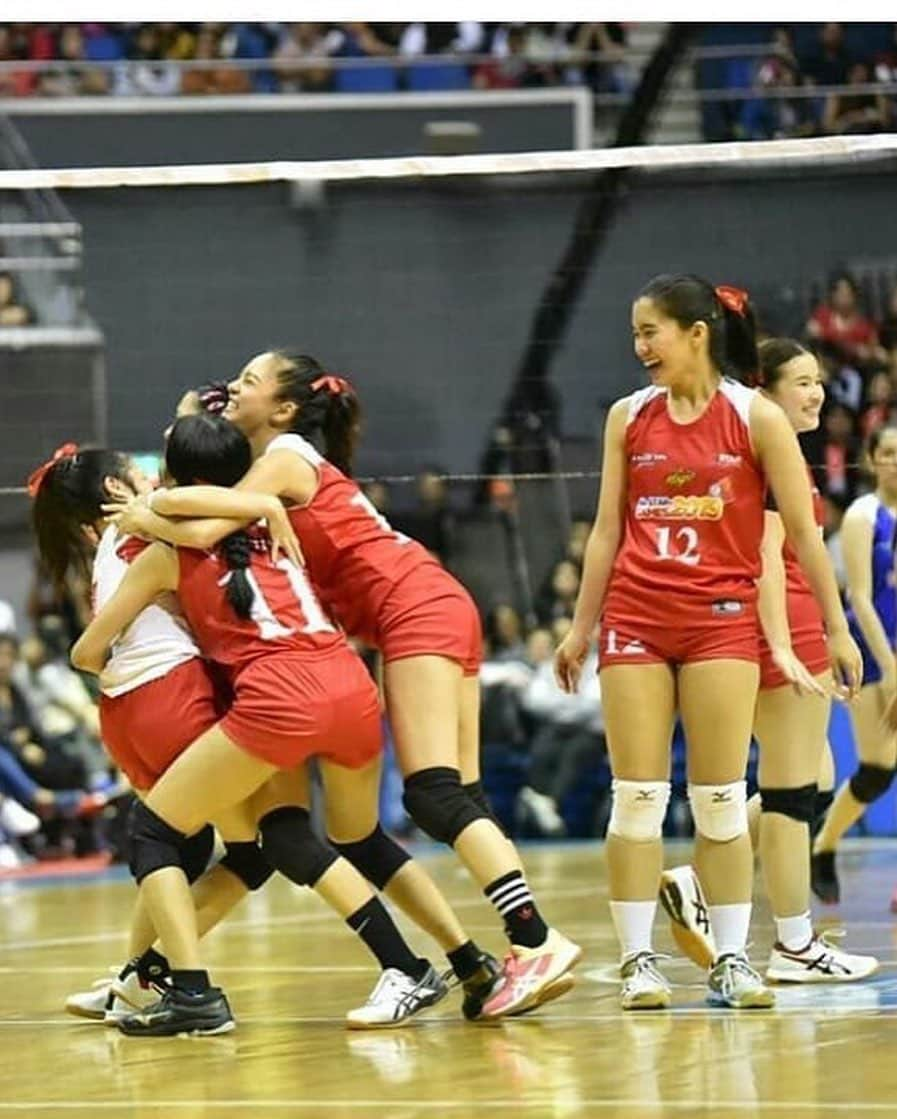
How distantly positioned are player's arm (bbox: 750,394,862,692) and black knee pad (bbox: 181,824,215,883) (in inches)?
71.9

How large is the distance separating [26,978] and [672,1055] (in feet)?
10.4

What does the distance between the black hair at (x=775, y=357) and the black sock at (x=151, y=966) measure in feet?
8.17

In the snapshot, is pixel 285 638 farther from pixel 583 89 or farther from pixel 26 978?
pixel 583 89

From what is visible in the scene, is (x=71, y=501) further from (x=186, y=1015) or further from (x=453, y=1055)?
(x=453, y=1055)

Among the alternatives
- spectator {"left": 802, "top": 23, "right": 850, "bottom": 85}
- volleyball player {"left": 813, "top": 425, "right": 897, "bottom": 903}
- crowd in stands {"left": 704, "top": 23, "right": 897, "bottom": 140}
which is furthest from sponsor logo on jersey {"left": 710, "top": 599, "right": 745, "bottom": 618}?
spectator {"left": 802, "top": 23, "right": 850, "bottom": 85}

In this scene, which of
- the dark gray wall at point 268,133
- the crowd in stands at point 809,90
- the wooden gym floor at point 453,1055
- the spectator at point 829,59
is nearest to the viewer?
the wooden gym floor at point 453,1055

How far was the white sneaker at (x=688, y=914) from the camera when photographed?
7.13m

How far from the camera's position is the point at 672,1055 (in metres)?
5.81

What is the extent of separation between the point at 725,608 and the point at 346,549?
1.07 metres

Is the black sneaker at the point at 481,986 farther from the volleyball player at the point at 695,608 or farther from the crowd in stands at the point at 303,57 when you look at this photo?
the crowd in stands at the point at 303,57

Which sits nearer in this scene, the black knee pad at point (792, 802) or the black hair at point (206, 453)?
the black hair at point (206, 453)

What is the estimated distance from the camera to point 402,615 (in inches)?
265

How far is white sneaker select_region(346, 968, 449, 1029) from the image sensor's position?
6.54 metres

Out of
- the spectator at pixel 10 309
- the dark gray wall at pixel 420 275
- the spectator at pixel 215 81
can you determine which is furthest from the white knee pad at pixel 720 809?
the spectator at pixel 215 81
